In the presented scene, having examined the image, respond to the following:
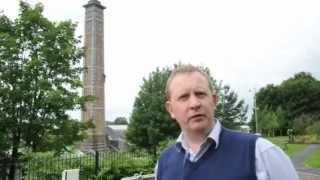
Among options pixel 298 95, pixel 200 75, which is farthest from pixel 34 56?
pixel 298 95

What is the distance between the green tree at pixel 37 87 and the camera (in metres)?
15.4

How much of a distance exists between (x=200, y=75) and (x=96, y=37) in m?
50.2

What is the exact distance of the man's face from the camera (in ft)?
7.30

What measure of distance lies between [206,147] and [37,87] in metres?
13.9

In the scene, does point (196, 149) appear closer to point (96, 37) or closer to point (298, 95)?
point (96, 37)

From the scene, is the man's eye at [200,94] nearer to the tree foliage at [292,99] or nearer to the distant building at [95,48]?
the distant building at [95,48]

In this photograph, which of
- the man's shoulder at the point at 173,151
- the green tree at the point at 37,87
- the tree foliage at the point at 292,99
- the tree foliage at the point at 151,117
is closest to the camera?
the man's shoulder at the point at 173,151

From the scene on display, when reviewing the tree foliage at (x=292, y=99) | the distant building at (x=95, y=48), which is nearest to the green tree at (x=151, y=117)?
the distant building at (x=95, y=48)

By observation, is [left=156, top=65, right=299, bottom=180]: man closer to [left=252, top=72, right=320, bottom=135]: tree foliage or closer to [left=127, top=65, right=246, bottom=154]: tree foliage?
[left=127, top=65, right=246, bottom=154]: tree foliage

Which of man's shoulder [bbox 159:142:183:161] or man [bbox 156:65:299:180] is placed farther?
man's shoulder [bbox 159:142:183:161]

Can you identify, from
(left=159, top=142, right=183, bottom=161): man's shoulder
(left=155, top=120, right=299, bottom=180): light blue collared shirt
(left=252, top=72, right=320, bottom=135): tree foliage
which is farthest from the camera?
(left=252, top=72, right=320, bottom=135): tree foliage

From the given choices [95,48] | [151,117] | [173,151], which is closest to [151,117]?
[151,117]

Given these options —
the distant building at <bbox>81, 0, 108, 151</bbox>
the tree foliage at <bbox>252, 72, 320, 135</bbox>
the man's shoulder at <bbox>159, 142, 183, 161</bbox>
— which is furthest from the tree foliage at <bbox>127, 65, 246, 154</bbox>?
the tree foliage at <bbox>252, 72, 320, 135</bbox>

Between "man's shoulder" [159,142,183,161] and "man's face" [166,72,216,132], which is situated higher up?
"man's face" [166,72,216,132]
